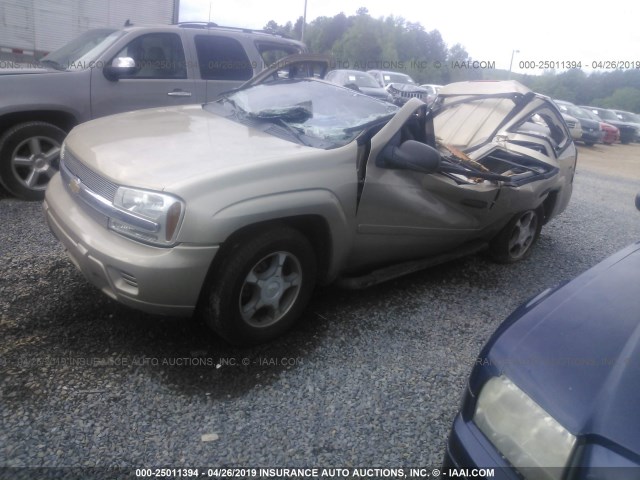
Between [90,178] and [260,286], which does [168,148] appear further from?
[260,286]

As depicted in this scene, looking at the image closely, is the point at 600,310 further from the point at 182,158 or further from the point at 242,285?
the point at 182,158

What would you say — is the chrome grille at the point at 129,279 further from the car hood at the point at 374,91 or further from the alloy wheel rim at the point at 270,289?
the car hood at the point at 374,91

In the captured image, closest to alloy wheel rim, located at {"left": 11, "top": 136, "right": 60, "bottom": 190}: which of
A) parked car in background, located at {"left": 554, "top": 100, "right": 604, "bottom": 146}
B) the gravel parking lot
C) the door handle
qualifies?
the gravel parking lot

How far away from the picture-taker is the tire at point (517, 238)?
4449 millimetres

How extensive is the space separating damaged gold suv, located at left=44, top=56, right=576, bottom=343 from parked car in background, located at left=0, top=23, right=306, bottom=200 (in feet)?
5.60

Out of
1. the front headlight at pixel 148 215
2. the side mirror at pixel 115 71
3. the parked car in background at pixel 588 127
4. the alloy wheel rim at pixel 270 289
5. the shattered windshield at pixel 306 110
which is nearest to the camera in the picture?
the front headlight at pixel 148 215

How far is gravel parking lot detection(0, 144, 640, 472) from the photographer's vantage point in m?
2.15

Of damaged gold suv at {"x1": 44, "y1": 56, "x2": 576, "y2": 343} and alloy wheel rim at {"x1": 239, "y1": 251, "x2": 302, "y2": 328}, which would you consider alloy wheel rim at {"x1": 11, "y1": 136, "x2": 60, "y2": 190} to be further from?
alloy wheel rim at {"x1": 239, "y1": 251, "x2": 302, "y2": 328}

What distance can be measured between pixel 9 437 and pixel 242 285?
1.21 meters

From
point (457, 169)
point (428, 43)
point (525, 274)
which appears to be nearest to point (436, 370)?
point (457, 169)

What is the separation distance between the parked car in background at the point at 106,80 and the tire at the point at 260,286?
309 cm

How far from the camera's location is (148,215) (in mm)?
2357

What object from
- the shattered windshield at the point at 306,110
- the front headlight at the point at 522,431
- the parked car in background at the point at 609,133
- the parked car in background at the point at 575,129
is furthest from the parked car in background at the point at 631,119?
the front headlight at the point at 522,431

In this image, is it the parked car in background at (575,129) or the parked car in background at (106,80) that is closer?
the parked car in background at (106,80)
